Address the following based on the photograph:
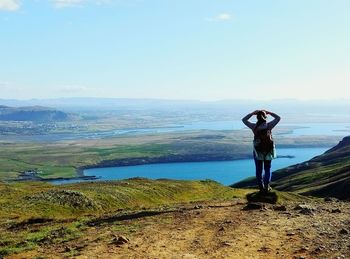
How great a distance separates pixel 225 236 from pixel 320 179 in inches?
4371

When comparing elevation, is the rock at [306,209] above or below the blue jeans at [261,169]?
below

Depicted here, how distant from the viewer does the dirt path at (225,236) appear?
48.5 ft

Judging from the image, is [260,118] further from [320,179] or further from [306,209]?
[320,179]

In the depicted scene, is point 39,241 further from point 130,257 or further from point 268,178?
point 268,178

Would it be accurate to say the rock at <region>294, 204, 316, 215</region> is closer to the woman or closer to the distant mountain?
the woman

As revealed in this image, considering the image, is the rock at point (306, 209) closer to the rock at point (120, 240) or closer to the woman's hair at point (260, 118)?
the woman's hair at point (260, 118)

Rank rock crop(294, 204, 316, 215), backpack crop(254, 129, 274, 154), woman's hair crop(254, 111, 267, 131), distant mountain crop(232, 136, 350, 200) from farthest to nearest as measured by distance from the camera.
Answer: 1. distant mountain crop(232, 136, 350, 200)
2. backpack crop(254, 129, 274, 154)
3. woman's hair crop(254, 111, 267, 131)
4. rock crop(294, 204, 316, 215)

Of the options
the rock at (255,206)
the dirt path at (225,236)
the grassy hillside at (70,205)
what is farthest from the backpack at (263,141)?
the grassy hillside at (70,205)

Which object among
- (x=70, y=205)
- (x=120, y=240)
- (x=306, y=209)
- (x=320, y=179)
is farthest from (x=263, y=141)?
(x=320, y=179)

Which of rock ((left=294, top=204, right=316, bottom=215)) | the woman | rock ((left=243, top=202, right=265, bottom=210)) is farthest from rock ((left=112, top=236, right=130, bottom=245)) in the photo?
the woman

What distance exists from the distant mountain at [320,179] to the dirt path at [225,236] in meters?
64.4

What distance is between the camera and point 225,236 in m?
16.7

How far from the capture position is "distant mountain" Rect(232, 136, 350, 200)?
91.8 meters

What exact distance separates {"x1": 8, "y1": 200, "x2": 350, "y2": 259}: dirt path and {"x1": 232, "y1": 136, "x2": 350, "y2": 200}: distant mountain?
64.4 metres
